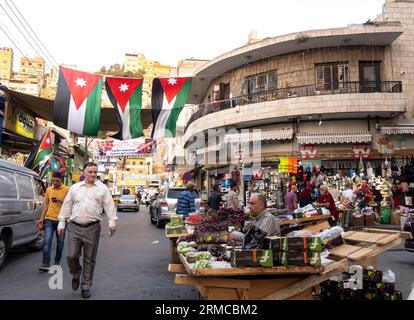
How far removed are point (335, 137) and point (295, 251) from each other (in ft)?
56.2

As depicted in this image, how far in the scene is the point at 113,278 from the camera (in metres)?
6.86

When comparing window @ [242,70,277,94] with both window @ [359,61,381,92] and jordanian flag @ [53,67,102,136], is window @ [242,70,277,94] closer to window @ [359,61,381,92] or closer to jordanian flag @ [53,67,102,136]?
window @ [359,61,381,92]

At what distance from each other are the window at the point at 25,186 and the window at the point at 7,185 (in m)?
0.38

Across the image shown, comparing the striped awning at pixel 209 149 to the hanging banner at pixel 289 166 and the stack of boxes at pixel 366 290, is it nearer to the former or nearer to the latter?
the hanging banner at pixel 289 166

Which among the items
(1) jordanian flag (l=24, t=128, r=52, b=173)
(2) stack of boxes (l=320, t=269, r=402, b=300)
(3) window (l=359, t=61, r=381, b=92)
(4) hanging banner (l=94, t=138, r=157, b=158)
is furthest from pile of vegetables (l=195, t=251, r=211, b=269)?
(4) hanging banner (l=94, t=138, r=157, b=158)

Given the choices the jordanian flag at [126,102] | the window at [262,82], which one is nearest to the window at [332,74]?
the window at [262,82]

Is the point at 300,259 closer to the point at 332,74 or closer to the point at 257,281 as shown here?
the point at 257,281

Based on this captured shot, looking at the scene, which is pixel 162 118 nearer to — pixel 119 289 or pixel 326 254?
pixel 119 289

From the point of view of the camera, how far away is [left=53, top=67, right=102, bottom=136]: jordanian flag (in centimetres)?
1180

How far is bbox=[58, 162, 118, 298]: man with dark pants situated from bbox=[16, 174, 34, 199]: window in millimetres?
3362

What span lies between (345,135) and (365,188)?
470cm

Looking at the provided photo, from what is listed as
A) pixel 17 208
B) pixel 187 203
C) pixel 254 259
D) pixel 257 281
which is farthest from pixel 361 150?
pixel 254 259
